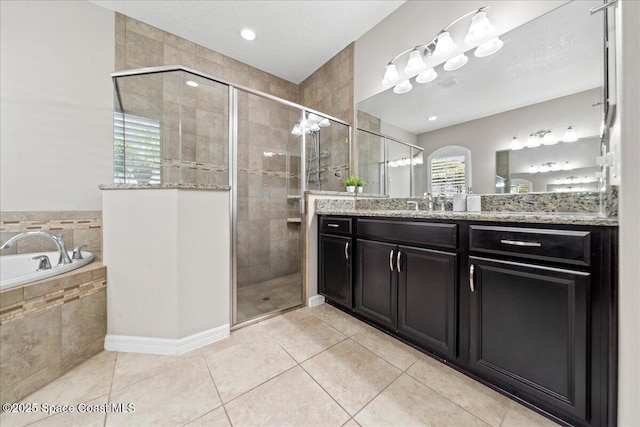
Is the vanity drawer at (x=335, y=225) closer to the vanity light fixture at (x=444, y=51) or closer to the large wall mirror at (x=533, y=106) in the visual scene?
the large wall mirror at (x=533, y=106)

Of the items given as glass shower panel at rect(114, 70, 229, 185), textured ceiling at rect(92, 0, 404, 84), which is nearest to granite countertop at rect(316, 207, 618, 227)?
glass shower panel at rect(114, 70, 229, 185)

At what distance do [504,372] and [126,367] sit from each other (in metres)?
2.01

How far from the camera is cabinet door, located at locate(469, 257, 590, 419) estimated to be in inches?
34.4

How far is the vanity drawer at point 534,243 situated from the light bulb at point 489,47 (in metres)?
1.30

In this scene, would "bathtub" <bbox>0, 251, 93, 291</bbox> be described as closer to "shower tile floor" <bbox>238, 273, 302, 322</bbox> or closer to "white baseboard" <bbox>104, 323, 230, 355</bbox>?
"white baseboard" <bbox>104, 323, 230, 355</bbox>

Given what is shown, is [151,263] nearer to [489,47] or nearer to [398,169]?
[398,169]

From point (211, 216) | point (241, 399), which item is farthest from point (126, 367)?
point (211, 216)

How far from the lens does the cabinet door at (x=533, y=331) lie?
2.87 feet

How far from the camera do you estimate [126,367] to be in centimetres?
131

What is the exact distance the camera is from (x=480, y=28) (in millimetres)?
1523

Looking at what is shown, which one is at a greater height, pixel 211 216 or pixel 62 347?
pixel 211 216

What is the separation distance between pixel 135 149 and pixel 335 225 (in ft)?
5.86

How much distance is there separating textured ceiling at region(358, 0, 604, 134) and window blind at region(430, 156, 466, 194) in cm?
30

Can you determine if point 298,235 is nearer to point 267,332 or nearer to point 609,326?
point 267,332
